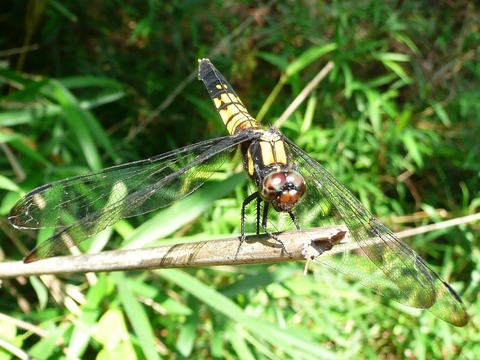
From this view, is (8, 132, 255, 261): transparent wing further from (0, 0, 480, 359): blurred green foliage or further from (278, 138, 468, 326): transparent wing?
(0, 0, 480, 359): blurred green foliage

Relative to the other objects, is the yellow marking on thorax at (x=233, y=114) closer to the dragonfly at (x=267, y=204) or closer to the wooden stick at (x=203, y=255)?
the dragonfly at (x=267, y=204)

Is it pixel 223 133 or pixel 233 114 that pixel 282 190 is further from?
pixel 223 133

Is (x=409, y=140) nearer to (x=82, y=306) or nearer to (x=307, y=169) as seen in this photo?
(x=307, y=169)

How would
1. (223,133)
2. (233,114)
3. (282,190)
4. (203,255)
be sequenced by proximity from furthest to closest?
(223,133), (233,114), (282,190), (203,255)

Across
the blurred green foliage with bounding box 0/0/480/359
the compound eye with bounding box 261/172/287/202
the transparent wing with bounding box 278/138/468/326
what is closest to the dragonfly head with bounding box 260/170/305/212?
the compound eye with bounding box 261/172/287/202

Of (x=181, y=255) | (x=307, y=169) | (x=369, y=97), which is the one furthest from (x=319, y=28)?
(x=181, y=255)

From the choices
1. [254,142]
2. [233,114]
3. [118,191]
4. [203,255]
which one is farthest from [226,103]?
[203,255]

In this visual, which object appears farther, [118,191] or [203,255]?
[118,191]
